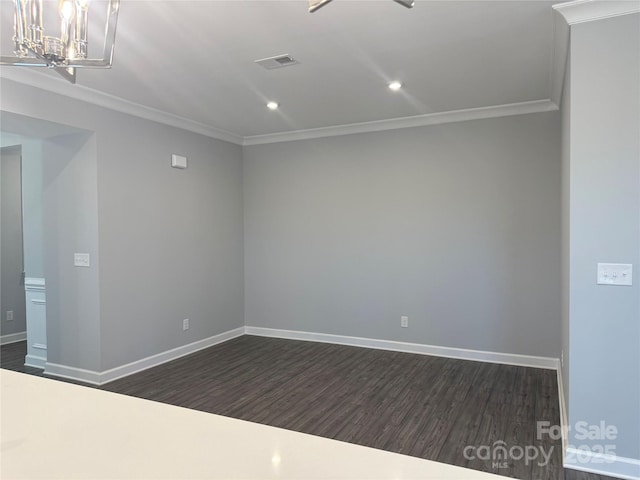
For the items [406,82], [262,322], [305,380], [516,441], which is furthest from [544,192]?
[262,322]

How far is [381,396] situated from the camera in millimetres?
3645

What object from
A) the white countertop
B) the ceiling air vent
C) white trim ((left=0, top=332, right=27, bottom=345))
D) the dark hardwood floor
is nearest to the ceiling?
the ceiling air vent

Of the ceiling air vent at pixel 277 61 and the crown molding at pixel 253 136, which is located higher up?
the ceiling air vent at pixel 277 61

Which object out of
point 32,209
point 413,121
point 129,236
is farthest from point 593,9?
point 32,209

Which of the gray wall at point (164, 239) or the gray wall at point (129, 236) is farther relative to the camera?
the gray wall at point (164, 239)

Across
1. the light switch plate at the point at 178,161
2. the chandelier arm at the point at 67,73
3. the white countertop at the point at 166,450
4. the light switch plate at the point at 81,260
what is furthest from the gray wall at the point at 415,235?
the white countertop at the point at 166,450

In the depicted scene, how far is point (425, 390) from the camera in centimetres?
376

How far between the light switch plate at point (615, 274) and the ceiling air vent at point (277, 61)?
2477 mm

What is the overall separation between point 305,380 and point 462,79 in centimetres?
309

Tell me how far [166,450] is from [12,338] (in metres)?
6.04

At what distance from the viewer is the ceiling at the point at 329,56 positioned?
2.51 metres

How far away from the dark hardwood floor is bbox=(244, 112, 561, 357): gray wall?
1.56ft

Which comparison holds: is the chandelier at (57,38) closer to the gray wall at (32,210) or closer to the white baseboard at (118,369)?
the white baseboard at (118,369)

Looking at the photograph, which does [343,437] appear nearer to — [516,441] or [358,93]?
[516,441]
